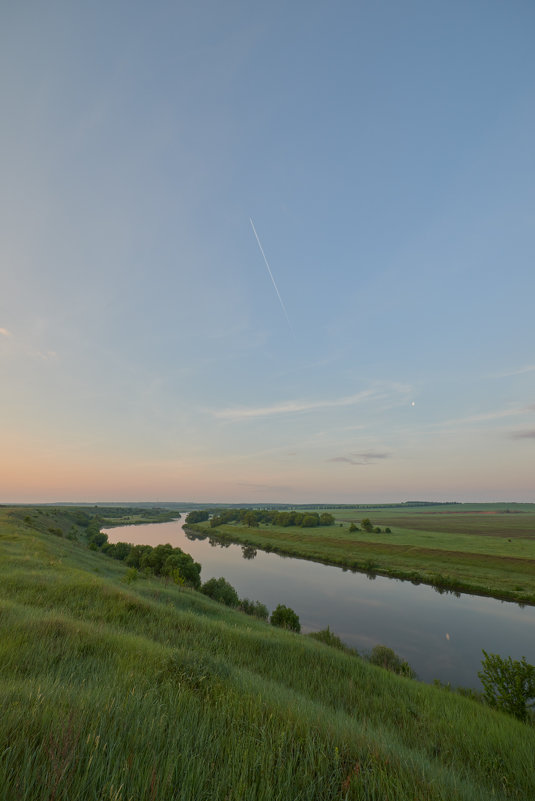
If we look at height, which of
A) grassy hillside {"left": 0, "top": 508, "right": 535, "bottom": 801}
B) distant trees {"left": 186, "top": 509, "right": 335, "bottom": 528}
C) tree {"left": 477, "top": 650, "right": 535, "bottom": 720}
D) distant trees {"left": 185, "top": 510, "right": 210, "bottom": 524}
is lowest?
distant trees {"left": 185, "top": 510, "right": 210, "bottom": 524}

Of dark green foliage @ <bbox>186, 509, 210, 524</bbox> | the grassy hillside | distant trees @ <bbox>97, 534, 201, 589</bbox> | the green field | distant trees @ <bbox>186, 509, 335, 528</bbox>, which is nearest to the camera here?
the grassy hillside

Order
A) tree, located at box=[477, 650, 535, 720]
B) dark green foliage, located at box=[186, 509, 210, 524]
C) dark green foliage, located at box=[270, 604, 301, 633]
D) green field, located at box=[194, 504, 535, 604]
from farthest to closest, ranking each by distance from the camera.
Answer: dark green foliage, located at box=[186, 509, 210, 524] < green field, located at box=[194, 504, 535, 604] < dark green foliage, located at box=[270, 604, 301, 633] < tree, located at box=[477, 650, 535, 720]

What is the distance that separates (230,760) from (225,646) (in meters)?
7.27

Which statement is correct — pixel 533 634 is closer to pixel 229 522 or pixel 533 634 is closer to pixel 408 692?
pixel 408 692

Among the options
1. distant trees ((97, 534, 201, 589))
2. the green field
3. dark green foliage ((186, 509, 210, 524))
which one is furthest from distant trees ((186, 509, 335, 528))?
distant trees ((97, 534, 201, 589))

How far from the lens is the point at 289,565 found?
6606cm

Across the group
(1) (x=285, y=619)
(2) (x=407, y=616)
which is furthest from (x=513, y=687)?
(2) (x=407, y=616)

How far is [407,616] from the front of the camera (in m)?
37.1

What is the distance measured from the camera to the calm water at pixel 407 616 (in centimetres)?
2780

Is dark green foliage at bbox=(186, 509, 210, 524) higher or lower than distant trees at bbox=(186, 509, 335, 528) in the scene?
lower

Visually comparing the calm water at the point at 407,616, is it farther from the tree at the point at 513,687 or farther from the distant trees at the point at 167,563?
the tree at the point at 513,687

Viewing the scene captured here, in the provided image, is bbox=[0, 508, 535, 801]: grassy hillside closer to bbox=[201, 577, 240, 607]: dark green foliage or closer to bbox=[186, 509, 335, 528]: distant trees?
bbox=[201, 577, 240, 607]: dark green foliage

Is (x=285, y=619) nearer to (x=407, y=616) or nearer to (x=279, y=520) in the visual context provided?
(x=407, y=616)

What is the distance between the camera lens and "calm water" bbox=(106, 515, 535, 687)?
27.8m
